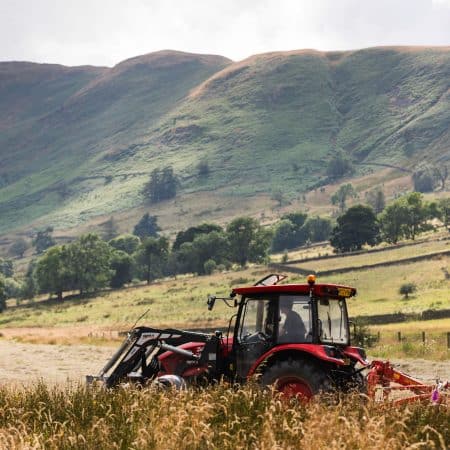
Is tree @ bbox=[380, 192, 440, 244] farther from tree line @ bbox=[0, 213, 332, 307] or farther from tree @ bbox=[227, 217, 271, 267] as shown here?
tree line @ bbox=[0, 213, 332, 307]

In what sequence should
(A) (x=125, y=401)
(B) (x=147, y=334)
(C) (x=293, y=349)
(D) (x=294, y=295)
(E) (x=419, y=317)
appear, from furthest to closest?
1. (E) (x=419, y=317)
2. (B) (x=147, y=334)
3. (D) (x=294, y=295)
4. (C) (x=293, y=349)
5. (A) (x=125, y=401)

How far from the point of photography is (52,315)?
114125mm

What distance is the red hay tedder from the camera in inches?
553

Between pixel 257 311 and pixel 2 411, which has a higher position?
pixel 257 311

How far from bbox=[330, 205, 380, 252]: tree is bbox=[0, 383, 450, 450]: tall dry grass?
129m

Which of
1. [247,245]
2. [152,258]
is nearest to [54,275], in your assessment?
[152,258]

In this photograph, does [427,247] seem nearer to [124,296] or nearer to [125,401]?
[124,296]

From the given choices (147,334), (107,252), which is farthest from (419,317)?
(107,252)

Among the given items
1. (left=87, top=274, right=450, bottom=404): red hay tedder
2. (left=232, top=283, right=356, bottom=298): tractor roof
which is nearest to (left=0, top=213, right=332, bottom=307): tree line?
(left=87, top=274, right=450, bottom=404): red hay tedder

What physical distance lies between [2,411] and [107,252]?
141570 mm

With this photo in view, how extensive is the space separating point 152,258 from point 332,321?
147 metres

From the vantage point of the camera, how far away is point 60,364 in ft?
118

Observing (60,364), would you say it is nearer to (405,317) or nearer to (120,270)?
(405,317)

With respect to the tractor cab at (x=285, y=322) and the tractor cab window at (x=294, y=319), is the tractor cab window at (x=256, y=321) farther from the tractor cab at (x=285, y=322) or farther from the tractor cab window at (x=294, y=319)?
the tractor cab window at (x=294, y=319)
